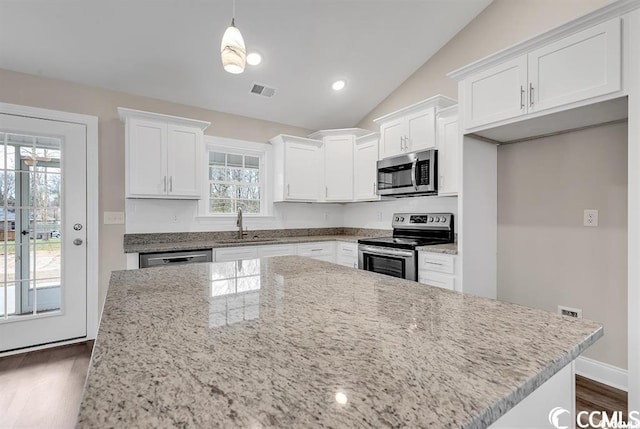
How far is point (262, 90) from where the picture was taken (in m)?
3.53

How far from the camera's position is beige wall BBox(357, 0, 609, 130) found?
2.47 m

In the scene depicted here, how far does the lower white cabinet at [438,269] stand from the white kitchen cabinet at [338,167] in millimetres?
1486

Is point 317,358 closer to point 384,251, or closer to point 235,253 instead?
point 384,251

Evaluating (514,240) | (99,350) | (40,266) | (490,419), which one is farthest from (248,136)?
(490,419)

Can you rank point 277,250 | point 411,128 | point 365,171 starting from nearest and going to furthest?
point 411,128, point 277,250, point 365,171

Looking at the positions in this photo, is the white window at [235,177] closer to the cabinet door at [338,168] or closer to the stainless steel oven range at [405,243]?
the cabinet door at [338,168]

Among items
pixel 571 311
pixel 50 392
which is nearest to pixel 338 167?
pixel 571 311

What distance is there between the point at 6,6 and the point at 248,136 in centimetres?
223

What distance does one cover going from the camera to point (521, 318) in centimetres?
88

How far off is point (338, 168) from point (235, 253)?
1715 millimetres

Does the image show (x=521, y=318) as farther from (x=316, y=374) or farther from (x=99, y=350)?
(x=99, y=350)

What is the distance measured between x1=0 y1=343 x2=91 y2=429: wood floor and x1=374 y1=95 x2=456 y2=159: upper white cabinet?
339 centimetres
